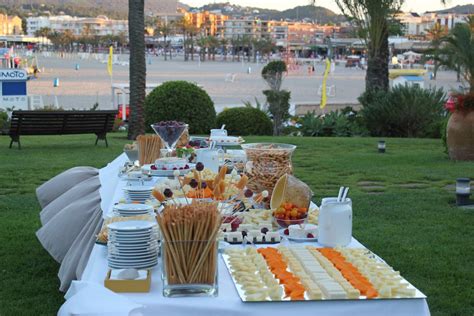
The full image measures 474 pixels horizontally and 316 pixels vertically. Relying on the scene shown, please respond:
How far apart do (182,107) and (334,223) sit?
543 inches

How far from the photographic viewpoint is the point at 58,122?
46.7ft

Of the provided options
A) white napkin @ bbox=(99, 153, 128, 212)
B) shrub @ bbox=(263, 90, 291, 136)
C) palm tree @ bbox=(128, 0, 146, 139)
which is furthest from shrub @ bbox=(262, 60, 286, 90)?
white napkin @ bbox=(99, 153, 128, 212)

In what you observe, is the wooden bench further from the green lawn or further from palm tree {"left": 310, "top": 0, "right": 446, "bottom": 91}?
palm tree {"left": 310, "top": 0, "right": 446, "bottom": 91}

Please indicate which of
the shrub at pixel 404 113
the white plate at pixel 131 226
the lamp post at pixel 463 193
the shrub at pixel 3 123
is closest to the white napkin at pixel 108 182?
the white plate at pixel 131 226

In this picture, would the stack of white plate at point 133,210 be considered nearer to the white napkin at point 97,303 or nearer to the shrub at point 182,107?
the white napkin at point 97,303

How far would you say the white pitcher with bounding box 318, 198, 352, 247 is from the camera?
3365 mm

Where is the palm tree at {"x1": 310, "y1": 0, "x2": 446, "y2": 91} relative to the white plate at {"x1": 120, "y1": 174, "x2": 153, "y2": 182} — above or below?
above

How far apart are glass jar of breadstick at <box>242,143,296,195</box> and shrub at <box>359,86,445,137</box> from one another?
46.6ft

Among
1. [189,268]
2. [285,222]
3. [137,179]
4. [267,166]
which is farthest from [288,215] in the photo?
[137,179]

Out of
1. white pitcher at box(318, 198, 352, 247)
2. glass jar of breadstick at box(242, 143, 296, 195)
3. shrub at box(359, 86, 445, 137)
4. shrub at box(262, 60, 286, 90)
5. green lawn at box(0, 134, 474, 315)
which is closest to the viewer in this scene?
white pitcher at box(318, 198, 352, 247)

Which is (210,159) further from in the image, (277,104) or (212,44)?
(212,44)

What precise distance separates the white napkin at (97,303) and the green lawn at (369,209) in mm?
2531

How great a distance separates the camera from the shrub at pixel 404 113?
18109 mm

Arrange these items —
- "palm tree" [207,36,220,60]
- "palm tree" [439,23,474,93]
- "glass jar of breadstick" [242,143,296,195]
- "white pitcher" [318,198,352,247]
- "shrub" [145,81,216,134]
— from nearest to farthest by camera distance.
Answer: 1. "white pitcher" [318,198,352,247]
2. "glass jar of breadstick" [242,143,296,195]
3. "shrub" [145,81,216,134]
4. "palm tree" [439,23,474,93]
5. "palm tree" [207,36,220,60]
